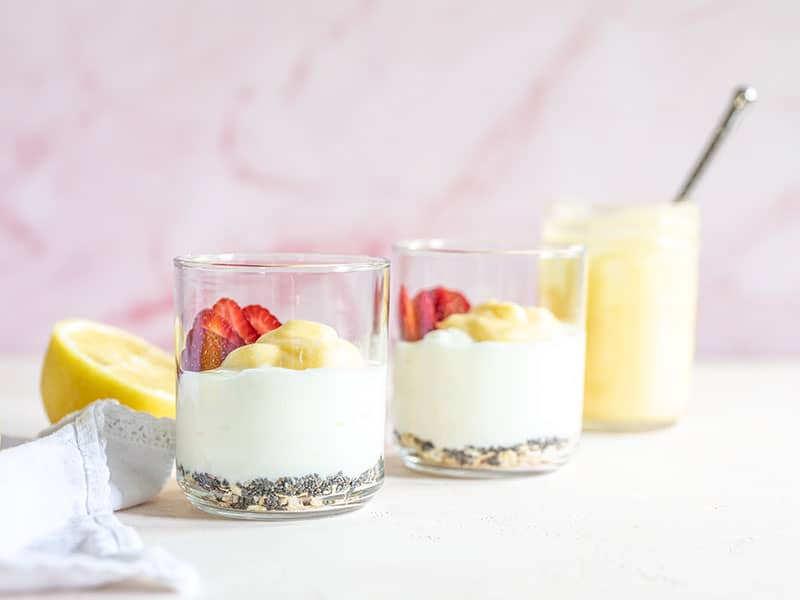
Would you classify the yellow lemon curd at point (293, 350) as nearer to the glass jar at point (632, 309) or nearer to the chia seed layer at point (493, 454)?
the chia seed layer at point (493, 454)

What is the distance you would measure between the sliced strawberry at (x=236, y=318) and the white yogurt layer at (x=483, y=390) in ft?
0.71

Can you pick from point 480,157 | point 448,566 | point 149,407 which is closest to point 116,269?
point 480,157

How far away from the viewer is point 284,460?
0.89m

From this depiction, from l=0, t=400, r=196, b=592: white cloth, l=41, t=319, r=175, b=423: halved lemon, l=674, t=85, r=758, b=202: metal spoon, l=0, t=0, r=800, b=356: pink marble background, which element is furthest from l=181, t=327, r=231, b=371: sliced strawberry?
l=0, t=0, r=800, b=356: pink marble background

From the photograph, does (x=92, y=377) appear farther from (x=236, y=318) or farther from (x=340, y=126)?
(x=340, y=126)

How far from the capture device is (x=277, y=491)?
2.95ft

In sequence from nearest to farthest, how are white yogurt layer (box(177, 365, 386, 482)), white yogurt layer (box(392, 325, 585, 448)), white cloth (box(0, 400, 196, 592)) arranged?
white cloth (box(0, 400, 196, 592)) < white yogurt layer (box(177, 365, 386, 482)) < white yogurt layer (box(392, 325, 585, 448))

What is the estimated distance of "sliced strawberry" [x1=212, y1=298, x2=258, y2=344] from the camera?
0.91 m

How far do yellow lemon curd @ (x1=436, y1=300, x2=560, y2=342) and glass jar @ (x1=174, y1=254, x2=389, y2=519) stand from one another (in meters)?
0.15

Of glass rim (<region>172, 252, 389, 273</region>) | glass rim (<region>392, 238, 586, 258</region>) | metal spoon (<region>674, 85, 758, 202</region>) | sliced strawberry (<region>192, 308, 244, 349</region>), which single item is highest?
metal spoon (<region>674, 85, 758, 202</region>)

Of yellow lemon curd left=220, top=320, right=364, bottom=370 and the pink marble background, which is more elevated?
the pink marble background

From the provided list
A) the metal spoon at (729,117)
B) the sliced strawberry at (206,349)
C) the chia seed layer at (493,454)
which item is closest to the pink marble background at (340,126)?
the metal spoon at (729,117)

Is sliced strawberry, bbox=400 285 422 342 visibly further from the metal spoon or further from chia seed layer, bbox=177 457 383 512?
the metal spoon

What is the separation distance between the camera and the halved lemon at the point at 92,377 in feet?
3.66
